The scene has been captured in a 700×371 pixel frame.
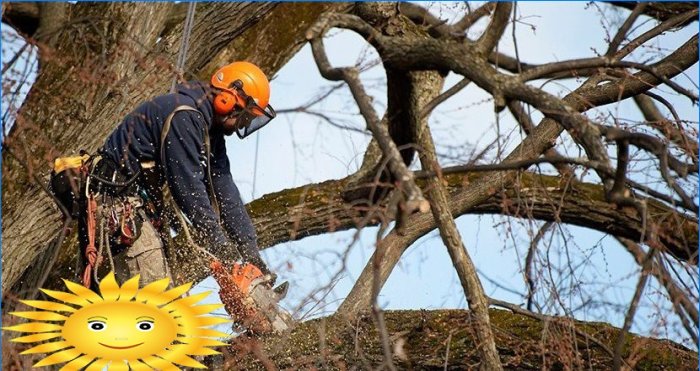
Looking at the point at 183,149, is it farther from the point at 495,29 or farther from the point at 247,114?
the point at 495,29

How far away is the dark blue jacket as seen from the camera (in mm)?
5523

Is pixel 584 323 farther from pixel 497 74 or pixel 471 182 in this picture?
pixel 497 74

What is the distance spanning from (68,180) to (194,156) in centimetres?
72

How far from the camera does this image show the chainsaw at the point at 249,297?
18.1ft

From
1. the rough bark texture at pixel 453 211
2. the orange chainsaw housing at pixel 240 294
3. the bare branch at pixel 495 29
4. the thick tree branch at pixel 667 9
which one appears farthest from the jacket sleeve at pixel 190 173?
the thick tree branch at pixel 667 9

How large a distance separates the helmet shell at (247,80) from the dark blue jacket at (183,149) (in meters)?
0.16

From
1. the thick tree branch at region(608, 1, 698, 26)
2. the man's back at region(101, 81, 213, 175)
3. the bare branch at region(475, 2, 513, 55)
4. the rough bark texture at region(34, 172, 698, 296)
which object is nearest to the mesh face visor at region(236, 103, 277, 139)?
the man's back at region(101, 81, 213, 175)

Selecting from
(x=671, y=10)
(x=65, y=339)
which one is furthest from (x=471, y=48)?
(x=671, y=10)

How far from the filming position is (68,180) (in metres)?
5.83

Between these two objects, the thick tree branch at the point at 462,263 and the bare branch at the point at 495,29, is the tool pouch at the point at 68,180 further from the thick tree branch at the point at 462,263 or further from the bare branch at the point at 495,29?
the bare branch at the point at 495,29

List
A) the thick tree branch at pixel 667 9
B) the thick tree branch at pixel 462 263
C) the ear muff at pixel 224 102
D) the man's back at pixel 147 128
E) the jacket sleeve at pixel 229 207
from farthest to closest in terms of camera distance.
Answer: the thick tree branch at pixel 667 9 → the jacket sleeve at pixel 229 207 → the ear muff at pixel 224 102 → the man's back at pixel 147 128 → the thick tree branch at pixel 462 263

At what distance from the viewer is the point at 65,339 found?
5.41 metres

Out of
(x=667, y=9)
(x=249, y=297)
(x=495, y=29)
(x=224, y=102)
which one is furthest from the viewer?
(x=667, y=9)

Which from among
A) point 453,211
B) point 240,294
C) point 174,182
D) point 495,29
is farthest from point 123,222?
point 453,211
